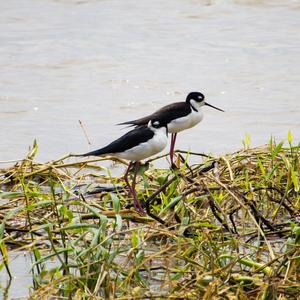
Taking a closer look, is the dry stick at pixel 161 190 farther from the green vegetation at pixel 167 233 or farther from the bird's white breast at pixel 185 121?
the bird's white breast at pixel 185 121

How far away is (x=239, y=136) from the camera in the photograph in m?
9.84

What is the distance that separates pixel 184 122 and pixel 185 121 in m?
0.01

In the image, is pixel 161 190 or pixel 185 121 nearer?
pixel 161 190

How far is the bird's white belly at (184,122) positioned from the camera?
832cm

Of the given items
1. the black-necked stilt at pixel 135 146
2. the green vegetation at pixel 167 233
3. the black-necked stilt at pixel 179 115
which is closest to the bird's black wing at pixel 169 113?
the black-necked stilt at pixel 179 115

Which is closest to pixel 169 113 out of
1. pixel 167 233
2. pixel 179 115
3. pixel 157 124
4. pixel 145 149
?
pixel 179 115

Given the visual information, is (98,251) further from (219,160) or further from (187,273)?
(219,160)

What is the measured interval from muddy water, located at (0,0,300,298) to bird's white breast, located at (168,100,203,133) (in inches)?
29.6

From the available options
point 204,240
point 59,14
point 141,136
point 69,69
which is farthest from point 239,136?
point 59,14

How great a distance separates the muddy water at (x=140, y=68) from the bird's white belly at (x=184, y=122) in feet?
2.55

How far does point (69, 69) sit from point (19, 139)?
3.29 m

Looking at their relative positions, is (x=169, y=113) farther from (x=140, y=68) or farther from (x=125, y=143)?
(x=140, y=68)

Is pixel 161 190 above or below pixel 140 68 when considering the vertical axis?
above

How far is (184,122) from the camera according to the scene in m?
8.43
